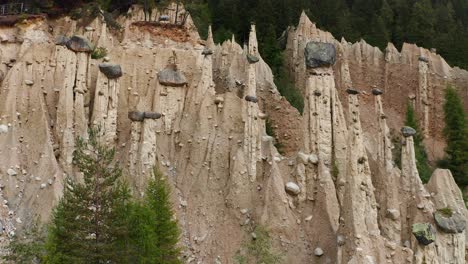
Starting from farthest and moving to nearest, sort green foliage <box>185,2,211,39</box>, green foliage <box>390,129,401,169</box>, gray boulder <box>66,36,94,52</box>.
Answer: green foliage <box>185,2,211,39</box> < green foliage <box>390,129,401,169</box> < gray boulder <box>66,36,94,52</box>

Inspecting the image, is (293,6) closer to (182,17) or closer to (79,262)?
(182,17)

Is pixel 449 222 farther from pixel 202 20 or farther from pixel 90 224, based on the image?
pixel 202 20

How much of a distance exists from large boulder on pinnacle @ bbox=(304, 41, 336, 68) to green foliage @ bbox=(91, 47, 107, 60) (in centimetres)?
1129

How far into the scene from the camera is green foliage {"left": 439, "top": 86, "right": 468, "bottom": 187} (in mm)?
33938

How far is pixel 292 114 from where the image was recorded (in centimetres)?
3091

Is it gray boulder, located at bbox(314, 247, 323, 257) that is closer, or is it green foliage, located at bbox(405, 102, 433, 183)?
gray boulder, located at bbox(314, 247, 323, 257)

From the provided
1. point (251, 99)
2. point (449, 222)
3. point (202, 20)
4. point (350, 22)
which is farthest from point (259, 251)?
point (350, 22)

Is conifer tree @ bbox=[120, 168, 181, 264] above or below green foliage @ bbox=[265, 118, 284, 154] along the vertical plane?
below

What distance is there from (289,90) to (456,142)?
12420 millimetres

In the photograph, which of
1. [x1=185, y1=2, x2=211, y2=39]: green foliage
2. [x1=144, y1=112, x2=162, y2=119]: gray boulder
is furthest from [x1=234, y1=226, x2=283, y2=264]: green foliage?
[x1=185, y1=2, x2=211, y2=39]: green foliage

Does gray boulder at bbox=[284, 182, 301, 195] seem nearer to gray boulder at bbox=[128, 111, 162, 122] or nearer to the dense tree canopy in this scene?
gray boulder at bbox=[128, 111, 162, 122]

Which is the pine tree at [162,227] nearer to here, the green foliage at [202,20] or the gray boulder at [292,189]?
the gray boulder at [292,189]

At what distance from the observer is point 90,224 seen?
17.6 meters

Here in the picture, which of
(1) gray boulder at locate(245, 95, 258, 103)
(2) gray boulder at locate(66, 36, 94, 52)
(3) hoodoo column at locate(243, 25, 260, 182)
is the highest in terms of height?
(2) gray boulder at locate(66, 36, 94, 52)
